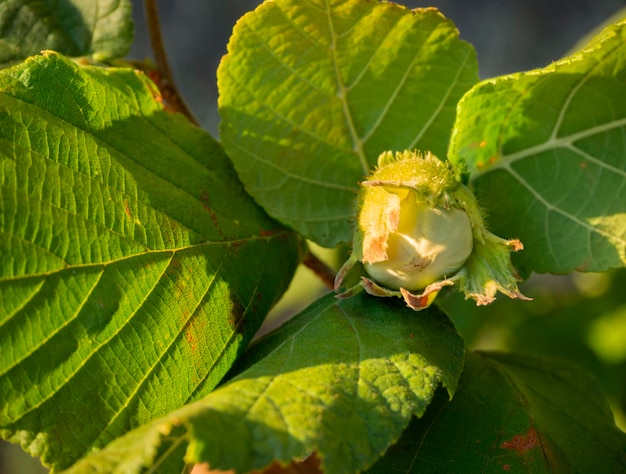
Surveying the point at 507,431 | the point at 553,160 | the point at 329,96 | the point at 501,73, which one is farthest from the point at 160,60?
the point at 501,73

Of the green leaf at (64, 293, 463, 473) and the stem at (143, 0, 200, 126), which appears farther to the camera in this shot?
the stem at (143, 0, 200, 126)

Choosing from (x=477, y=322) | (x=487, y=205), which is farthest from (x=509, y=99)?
(x=477, y=322)

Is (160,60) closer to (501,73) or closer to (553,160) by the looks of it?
(553,160)

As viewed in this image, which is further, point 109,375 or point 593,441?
point 593,441

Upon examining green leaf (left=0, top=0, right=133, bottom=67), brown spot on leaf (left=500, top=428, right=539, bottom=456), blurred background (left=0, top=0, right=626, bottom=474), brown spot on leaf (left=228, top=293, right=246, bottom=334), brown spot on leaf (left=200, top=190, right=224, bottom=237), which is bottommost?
blurred background (left=0, top=0, right=626, bottom=474)

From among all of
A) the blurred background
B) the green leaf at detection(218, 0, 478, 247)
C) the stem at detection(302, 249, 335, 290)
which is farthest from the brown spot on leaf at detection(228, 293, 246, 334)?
the blurred background

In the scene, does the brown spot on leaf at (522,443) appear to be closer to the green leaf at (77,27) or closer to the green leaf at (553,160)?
the green leaf at (553,160)

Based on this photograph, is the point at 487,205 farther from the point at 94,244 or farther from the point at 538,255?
the point at 94,244

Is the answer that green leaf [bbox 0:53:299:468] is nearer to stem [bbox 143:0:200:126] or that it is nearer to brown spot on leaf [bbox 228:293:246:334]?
brown spot on leaf [bbox 228:293:246:334]
